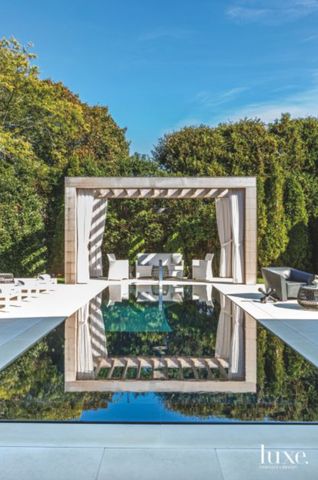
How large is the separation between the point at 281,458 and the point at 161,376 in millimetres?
2097

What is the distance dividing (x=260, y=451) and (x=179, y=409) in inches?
38.9

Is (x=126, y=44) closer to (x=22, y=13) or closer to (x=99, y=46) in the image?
(x=99, y=46)

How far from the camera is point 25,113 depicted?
67.4 feet

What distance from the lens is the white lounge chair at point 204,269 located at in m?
16.1

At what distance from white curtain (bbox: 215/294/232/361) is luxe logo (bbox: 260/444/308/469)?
2.61 m

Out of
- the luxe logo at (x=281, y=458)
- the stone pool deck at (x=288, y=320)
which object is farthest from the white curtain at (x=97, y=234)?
the luxe logo at (x=281, y=458)

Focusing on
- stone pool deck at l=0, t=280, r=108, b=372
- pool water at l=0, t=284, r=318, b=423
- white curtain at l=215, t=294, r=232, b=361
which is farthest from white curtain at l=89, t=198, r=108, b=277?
pool water at l=0, t=284, r=318, b=423

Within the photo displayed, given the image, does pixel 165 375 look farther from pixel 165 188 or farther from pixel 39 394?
pixel 165 188

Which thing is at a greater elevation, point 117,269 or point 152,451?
point 117,269

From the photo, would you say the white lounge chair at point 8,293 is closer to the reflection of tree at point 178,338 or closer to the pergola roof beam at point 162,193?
the reflection of tree at point 178,338

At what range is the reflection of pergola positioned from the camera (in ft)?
15.4

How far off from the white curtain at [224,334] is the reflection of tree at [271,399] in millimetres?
686

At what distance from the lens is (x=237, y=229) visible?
1505cm

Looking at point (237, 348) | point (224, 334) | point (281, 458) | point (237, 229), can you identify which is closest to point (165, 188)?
point (237, 229)
